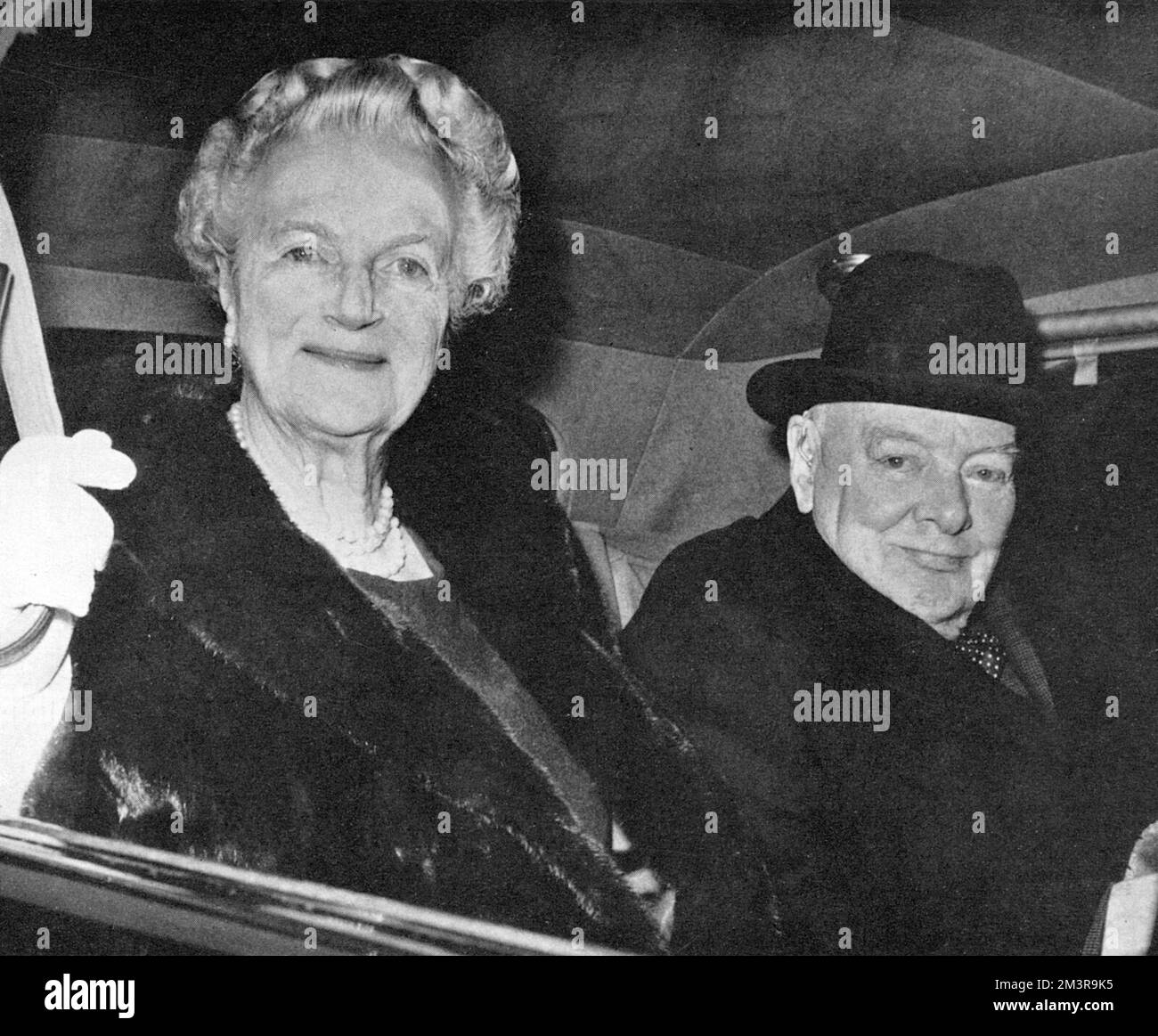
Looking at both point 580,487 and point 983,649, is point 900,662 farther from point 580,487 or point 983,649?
point 580,487

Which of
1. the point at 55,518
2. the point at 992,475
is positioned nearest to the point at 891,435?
the point at 992,475

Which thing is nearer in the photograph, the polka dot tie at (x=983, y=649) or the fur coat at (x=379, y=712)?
the fur coat at (x=379, y=712)

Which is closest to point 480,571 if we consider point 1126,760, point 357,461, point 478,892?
point 357,461

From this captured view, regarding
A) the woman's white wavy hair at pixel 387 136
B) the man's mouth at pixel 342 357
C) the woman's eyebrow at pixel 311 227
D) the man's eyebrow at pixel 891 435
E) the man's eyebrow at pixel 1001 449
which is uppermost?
the woman's white wavy hair at pixel 387 136

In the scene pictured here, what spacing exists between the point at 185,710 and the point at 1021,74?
2877 mm

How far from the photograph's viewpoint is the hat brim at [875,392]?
3.76m

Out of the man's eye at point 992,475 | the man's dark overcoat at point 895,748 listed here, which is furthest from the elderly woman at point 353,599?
the man's eye at point 992,475

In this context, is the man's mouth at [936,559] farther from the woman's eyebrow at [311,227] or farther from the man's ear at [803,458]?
the woman's eyebrow at [311,227]

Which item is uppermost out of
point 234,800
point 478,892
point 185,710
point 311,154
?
point 311,154

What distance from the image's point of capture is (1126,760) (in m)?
3.79

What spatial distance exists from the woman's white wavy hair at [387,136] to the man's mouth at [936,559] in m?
1.33

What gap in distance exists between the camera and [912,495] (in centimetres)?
374

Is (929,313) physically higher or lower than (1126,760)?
higher
